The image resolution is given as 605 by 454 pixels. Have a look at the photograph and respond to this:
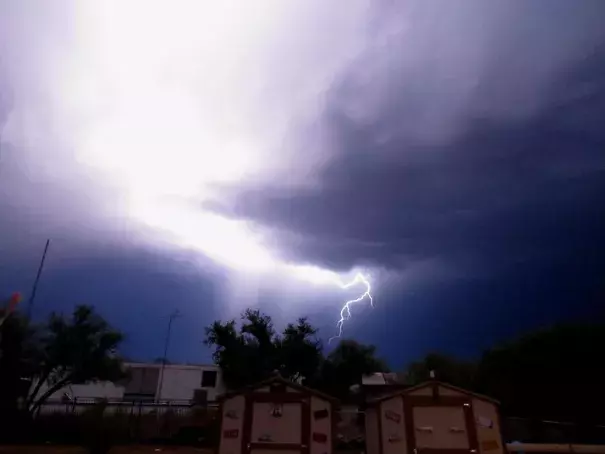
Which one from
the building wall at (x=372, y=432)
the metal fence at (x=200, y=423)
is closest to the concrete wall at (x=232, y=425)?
the building wall at (x=372, y=432)

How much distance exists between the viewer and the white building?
4862 cm

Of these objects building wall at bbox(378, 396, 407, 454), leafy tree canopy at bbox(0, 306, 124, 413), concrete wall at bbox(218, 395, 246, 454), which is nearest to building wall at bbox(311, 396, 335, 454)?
building wall at bbox(378, 396, 407, 454)

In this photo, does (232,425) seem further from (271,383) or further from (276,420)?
(271,383)

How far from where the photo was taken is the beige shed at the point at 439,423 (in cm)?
1415

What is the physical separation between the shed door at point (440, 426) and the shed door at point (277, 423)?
3439 mm

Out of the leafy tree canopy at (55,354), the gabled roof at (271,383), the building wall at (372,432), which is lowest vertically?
the building wall at (372,432)

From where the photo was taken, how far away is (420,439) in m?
14.3

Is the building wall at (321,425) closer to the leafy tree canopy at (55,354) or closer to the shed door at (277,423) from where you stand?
the shed door at (277,423)

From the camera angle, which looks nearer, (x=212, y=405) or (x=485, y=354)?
(x=212, y=405)

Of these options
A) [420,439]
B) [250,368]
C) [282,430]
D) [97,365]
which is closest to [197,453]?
[282,430]

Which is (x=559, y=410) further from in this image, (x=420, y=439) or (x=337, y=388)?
(x=420, y=439)

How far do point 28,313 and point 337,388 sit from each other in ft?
92.1

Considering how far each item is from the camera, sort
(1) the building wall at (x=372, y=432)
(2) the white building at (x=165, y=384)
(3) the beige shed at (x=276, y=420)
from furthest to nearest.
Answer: (2) the white building at (x=165, y=384) → (1) the building wall at (x=372, y=432) → (3) the beige shed at (x=276, y=420)

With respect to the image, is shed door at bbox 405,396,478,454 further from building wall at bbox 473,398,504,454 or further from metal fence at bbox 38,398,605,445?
metal fence at bbox 38,398,605,445
